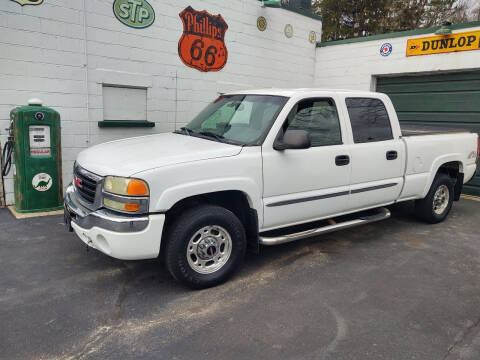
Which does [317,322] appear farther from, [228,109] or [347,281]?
[228,109]

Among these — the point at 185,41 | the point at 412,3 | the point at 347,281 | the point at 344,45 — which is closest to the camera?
the point at 347,281

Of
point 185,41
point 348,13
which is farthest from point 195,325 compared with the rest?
point 348,13

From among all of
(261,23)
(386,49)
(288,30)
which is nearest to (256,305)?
(261,23)

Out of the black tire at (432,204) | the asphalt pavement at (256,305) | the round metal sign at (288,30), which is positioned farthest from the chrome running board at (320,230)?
the round metal sign at (288,30)

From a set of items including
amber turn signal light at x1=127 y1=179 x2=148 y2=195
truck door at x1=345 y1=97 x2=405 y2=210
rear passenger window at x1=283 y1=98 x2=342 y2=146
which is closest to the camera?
amber turn signal light at x1=127 y1=179 x2=148 y2=195

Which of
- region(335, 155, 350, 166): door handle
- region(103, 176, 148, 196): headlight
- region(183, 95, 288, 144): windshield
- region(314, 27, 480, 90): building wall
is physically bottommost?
region(103, 176, 148, 196): headlight

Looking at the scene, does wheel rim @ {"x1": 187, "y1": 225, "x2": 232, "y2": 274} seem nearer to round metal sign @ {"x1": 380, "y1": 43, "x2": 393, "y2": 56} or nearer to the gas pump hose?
the gas pump hose

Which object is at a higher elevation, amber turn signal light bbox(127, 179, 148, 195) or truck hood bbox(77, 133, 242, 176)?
truck hood bbox(77, 133, 242, 176)

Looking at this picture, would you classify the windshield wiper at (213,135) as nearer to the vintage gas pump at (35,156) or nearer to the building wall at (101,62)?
the vintage gas pump at (35,156)

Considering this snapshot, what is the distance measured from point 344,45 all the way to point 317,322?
8.47 meters

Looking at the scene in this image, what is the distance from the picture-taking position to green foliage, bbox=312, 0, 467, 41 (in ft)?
60.6

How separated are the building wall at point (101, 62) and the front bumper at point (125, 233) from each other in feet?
12.5

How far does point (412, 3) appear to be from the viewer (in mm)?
18578

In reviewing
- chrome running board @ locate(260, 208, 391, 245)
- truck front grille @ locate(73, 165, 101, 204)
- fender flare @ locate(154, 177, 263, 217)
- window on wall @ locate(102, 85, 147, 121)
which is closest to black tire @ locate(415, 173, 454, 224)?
chrome running board @ locate(260, 208, 391, 245)
